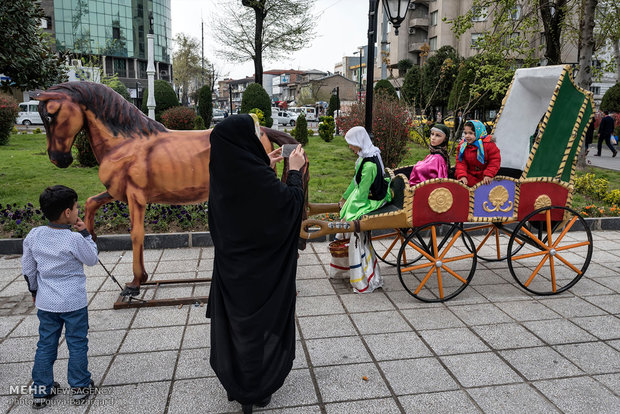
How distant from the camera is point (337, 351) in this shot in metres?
4.19

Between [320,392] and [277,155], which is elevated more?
[277,155]

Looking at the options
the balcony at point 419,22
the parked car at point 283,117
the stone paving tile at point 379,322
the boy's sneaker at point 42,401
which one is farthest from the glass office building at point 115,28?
the boy's sneaker at point 42,401

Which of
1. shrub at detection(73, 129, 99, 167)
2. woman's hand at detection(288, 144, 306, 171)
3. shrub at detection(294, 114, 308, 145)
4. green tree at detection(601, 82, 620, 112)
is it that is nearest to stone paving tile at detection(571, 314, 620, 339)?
woman's hand at detection(288, 144, 306, 171)

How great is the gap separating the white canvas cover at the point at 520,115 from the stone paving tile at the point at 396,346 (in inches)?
118

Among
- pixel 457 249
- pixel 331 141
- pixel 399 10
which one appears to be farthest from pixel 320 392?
pixel 331 141

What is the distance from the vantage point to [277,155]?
4105 millimetres

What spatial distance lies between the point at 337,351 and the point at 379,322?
76cm

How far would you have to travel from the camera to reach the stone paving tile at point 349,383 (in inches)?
138

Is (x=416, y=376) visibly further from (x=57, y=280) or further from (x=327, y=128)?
(x=327, y=128)

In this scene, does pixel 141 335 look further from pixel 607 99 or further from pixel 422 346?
pixel 607 99

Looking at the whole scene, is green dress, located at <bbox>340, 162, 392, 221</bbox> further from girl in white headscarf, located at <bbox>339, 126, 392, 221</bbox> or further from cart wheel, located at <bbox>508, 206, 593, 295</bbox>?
cart wheel, located at <bbox>508, 206, 593, 295</bbox>

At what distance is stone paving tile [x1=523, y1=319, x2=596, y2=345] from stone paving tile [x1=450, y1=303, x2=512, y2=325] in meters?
0.26

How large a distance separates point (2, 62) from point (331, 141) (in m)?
15.6

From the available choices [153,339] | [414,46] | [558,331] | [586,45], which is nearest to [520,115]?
[558,331]
